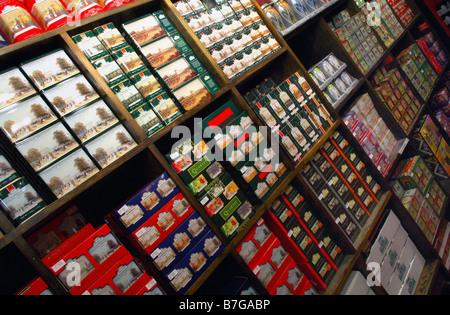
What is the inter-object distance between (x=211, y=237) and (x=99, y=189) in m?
0.56

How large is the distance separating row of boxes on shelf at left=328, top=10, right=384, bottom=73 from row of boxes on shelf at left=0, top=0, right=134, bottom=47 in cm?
→ 180

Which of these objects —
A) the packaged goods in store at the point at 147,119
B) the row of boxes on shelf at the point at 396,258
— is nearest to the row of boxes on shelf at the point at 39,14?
the packaged goods in store at the point at 147,119

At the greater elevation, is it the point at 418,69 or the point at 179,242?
the point at 179,242

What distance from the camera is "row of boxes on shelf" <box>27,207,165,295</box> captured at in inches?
42.7

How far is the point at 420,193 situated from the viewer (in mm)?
2707

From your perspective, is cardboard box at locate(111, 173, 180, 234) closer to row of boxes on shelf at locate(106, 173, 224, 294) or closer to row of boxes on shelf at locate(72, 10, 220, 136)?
row of boxes on shelf at locate(106, 173, 224, 294)

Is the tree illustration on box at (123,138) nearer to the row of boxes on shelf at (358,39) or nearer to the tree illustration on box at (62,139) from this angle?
the tree illustration on box at (62,139)

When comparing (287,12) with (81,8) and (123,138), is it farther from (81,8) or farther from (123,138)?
(123,138)

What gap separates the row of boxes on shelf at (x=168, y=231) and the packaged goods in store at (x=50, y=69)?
1.74 ft

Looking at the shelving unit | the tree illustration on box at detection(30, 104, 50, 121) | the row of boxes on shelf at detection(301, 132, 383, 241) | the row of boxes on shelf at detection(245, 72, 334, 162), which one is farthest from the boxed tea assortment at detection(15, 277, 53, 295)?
the row of boxes on shelf at detection(301, 132, 383, 241)

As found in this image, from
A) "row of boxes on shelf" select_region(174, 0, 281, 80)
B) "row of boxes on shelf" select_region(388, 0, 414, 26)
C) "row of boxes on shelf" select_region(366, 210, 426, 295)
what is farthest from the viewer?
"row of boxes on shelf" select_region(388, 0, 414, 26)

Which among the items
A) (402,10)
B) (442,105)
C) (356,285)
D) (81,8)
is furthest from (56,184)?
(442,105)

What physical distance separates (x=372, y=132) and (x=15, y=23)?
2347mm
